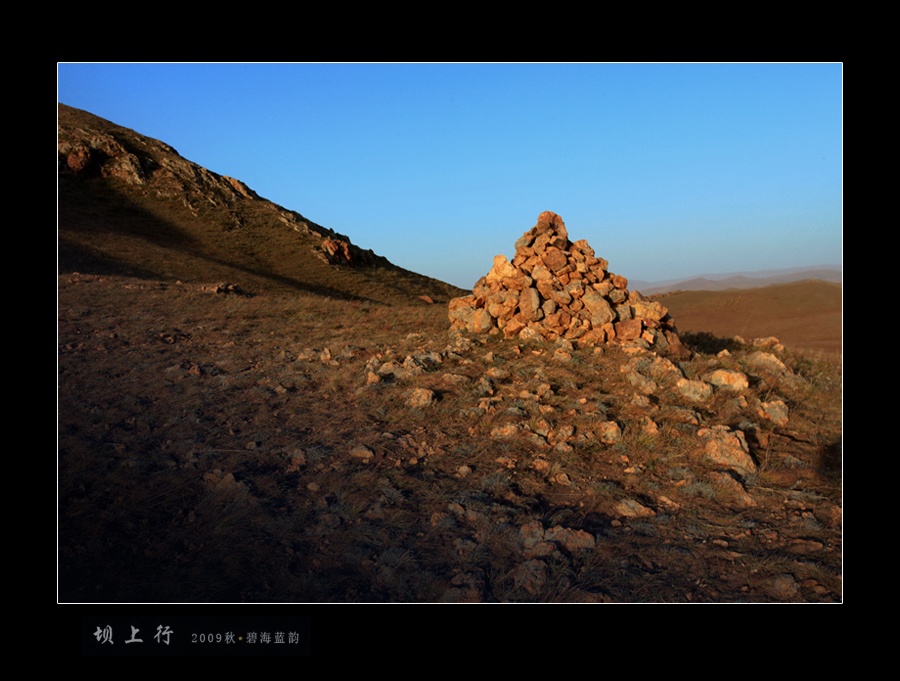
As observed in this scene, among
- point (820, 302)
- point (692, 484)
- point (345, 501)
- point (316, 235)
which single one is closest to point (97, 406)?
point (345, 501)

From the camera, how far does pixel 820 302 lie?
22562 millimetres

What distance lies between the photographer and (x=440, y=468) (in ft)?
15.7

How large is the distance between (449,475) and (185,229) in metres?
31.7

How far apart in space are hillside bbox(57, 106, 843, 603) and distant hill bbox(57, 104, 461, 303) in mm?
15136

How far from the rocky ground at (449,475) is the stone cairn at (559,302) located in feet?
1.25

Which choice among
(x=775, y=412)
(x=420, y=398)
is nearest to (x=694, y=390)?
(x=775, y=412)

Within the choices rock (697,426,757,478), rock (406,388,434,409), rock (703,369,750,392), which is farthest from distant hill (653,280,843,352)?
rock (406,388,434,409)

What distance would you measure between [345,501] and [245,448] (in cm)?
135

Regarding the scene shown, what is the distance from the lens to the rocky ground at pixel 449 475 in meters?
3.43

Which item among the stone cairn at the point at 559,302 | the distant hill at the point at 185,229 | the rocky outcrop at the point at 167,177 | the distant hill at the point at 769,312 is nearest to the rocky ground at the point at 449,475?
the stone cairn at the point at 559,302

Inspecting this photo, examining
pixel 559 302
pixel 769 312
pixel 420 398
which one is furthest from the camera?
pixel 769 312

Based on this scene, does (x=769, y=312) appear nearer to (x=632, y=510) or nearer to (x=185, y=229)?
(x=632, y=510)
